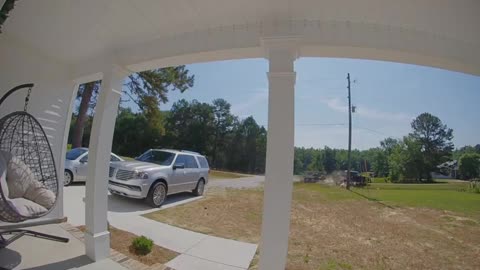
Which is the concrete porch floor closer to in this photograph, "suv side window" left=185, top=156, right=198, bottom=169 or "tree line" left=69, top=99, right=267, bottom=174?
"suv side window" left=185, top=156, right=198, bottom=169

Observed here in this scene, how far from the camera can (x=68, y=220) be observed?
4121 mm

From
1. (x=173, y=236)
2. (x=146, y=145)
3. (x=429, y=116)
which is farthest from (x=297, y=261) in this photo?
(x=429, y=116)

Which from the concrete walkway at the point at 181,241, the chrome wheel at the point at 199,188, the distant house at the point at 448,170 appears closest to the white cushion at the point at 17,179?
the concrete walkway at the point at 181,241

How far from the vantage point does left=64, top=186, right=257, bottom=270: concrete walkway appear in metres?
3.21

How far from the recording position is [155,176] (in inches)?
230

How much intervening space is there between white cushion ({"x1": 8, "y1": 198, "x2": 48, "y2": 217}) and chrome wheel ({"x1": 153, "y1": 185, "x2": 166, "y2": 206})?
10.4 ft

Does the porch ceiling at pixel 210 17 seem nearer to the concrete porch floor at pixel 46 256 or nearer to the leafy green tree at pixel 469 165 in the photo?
the concrete porch floor at pixel 46 256

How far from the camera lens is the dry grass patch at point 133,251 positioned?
314 centimetres

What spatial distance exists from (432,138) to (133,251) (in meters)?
43.7

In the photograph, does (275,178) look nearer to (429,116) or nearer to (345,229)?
(345,229)

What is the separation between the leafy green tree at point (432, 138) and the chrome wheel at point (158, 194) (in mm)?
36348

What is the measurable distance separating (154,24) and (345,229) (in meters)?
5.35

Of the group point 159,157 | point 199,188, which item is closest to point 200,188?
point 199,188

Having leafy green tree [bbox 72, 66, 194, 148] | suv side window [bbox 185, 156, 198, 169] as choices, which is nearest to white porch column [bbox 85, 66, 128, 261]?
suv side window [bbox 185, 156, 198, 169]
